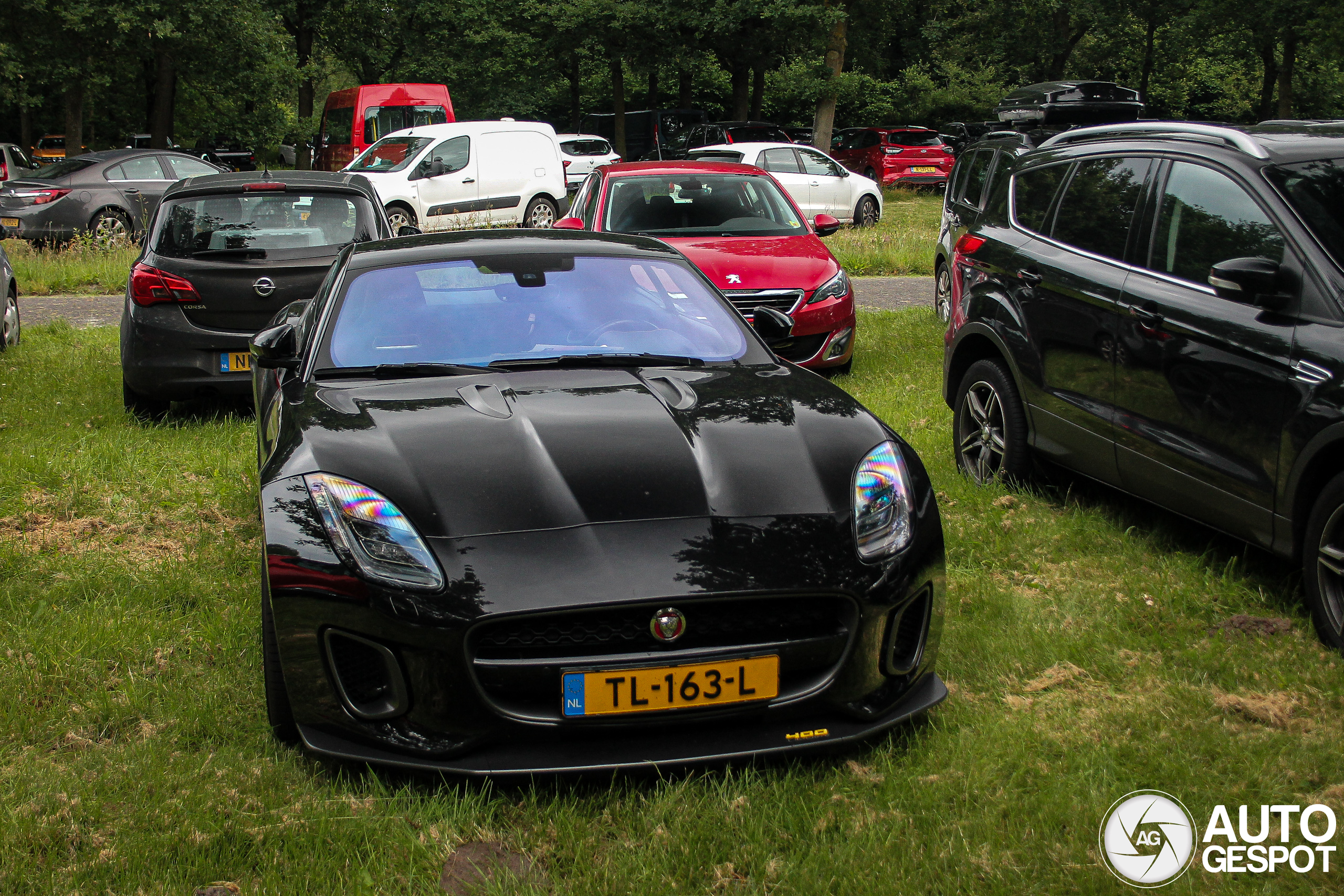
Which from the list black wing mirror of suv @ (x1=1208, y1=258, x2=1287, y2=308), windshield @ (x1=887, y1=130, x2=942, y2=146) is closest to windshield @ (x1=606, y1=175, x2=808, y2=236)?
black wing mirror of suv @ (x1=1208, y1=258, x2=1287, y2=308)

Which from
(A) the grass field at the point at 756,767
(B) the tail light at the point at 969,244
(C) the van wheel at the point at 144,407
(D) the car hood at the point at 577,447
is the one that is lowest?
(C) the van wheel at the point at 144,407

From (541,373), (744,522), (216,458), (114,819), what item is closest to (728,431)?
(744,522)

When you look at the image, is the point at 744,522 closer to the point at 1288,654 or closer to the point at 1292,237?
the point at 1288,654

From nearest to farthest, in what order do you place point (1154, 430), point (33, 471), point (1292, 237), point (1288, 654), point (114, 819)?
point (114, 819) → point (1288, 654) → point (1292, 237) → point (1154, 430) → point (33, 471)

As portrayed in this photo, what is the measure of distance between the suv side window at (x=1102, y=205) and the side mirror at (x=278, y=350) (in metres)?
3.36

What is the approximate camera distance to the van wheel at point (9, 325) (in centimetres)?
1005

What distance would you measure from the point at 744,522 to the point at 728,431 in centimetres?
44

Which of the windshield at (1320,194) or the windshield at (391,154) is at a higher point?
the windshield at (1320,194)

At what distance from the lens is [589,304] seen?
4.42 meters

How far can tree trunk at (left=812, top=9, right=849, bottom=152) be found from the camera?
1179 inches

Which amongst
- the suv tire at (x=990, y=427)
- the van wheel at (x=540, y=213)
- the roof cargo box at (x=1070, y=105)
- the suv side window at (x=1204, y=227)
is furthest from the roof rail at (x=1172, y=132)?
the van wheel at (x=540, y=213)

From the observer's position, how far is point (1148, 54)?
1615 inches

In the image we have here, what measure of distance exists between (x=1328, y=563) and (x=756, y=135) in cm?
2714

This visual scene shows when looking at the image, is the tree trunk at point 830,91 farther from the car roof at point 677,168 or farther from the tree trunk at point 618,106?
the car roof at point 677,168
